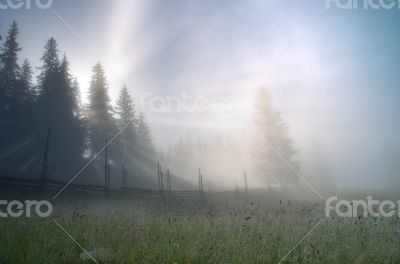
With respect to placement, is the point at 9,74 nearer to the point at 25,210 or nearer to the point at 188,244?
the point at 25,210

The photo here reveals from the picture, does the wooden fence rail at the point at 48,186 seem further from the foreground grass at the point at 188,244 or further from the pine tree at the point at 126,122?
the pine tree at the point at 126,122

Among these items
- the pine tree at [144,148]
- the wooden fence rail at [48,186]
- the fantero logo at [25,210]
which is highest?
the pine tree at [144,148]

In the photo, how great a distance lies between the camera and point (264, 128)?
142ft

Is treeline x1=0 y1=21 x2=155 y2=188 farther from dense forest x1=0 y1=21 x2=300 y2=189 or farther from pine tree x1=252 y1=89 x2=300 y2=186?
pine tree x1=252 y1=89 x2=300 y2=186

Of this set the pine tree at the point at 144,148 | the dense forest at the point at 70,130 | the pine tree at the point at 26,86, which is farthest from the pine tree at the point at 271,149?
the pine tree at the point at 26,86

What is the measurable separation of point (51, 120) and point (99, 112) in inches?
262

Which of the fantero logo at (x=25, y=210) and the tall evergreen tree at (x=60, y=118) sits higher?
the tall evergreen tree at (x=60, y=118)

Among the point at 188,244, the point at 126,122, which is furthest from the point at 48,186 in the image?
the point at 126,122

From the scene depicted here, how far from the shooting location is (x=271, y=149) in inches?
1693

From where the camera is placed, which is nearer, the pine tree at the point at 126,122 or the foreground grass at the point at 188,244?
the foreground grass at the point at 188,244

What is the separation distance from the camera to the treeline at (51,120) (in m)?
33.7

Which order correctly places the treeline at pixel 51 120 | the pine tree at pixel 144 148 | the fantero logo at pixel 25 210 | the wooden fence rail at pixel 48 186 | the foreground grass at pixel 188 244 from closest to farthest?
the foreground grass at pixel 188 244, the fantero logo at pixel 25 210, the wooden fence rail at pixel 48 186, the treeline at pixel 51 120, the pine tree at pixel 144 148

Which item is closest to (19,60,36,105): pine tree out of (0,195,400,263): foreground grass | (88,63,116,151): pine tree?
(88,63,116,151): pine tree

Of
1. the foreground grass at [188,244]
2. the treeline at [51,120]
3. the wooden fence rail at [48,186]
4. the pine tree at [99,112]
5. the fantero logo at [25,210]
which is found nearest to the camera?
the foreground grass at [188,244]
